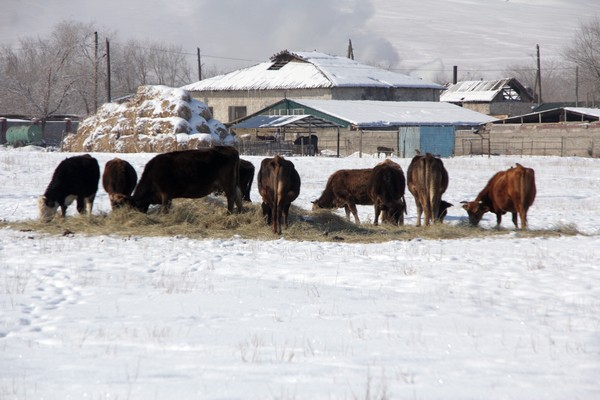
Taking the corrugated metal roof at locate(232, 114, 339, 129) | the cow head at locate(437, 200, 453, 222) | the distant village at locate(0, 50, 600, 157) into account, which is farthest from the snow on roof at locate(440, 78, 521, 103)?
the cow head at locate(437, 200, 453, 222)

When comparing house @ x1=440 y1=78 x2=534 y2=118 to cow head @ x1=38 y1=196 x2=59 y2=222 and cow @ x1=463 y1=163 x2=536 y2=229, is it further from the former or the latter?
cow head @ x1=38 y1=196 x2=59 y2=222

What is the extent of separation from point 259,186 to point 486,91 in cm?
7261

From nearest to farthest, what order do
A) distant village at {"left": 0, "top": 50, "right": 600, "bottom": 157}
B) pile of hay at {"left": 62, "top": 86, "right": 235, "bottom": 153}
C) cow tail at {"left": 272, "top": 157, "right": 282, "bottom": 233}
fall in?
cow tail at {"left": 272, "top": 157, "right": 282, "bottom": 233} → pile of hay at {"left": 62, "top": 86, "right": 235, "bottom": 153} → distant village at {"left": 0, "top": 50, "right": 600, "bottom": 157}

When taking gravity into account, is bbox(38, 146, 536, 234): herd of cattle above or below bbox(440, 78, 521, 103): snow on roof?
below

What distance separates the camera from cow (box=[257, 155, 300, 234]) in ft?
42.7

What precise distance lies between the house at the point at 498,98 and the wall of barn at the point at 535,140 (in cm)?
2794

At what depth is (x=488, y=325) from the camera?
275 inches

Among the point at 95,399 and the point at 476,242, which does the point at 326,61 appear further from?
the point at 95,399

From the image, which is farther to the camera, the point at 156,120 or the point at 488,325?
the point at 156,120

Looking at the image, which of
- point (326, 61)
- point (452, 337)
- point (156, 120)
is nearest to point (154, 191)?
point (452, 337)

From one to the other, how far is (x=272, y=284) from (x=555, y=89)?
174 meters

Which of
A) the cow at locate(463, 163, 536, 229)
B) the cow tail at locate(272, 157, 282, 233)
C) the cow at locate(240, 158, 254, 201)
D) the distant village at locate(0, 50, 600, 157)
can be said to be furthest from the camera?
the distant village at locate(0, 50, 600, 157)

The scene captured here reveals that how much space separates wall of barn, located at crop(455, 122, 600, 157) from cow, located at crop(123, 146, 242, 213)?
33.7 m

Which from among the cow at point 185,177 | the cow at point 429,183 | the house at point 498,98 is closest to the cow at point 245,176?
the cow at point 185,177
